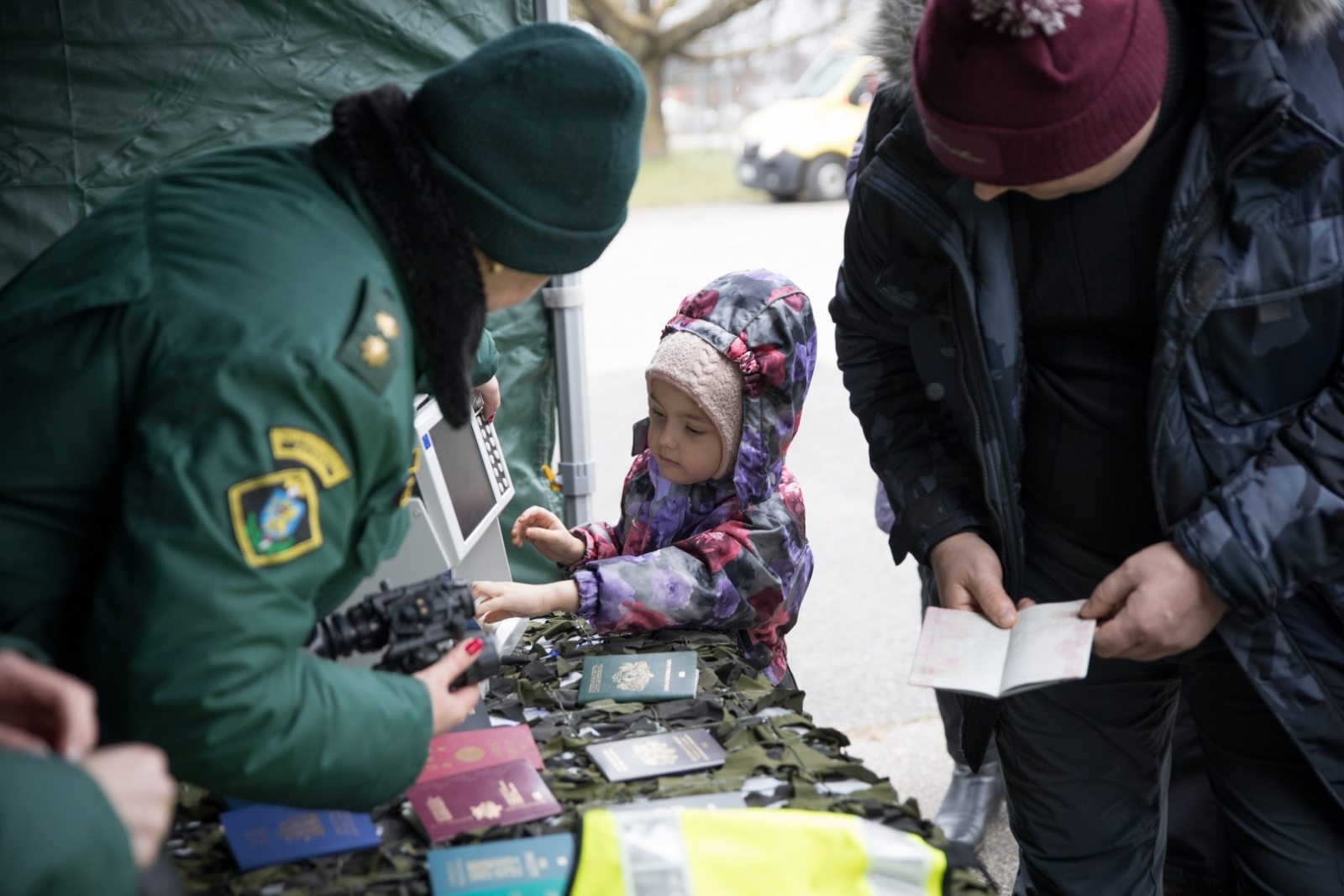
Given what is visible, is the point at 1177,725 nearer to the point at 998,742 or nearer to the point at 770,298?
the point at 998,742

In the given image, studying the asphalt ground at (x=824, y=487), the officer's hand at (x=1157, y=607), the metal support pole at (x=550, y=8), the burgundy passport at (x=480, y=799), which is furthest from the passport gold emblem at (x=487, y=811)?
the metal support pole at (x=550, y=8)

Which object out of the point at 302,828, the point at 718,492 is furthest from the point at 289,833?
the point at 718,492

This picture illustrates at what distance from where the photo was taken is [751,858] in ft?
3.99

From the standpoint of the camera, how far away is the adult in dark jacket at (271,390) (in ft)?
3.19

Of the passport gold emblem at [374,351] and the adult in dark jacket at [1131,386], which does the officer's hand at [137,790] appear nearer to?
the passport gold emblem at [374,351]

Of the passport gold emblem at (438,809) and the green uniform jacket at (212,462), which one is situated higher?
the green uniform jacket at (212,462)

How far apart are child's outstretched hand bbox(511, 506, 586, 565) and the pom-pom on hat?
0.32m

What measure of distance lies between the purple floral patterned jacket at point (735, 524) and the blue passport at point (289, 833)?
644mm

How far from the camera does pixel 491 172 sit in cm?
119

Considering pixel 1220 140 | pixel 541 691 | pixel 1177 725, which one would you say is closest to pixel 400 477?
pixel 541 691

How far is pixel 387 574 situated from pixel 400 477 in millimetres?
484

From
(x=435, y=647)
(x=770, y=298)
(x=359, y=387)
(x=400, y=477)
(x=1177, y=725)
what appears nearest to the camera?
(x=359, y=387)

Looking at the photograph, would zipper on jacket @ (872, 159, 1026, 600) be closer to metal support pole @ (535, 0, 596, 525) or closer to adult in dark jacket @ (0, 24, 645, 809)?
adult in dark jacket @ (0, 24, 645, 809)

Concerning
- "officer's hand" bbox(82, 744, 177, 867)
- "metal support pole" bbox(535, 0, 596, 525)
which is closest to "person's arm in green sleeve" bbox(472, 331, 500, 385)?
"metal support pole" bbox(535, 0, 596, 525)
